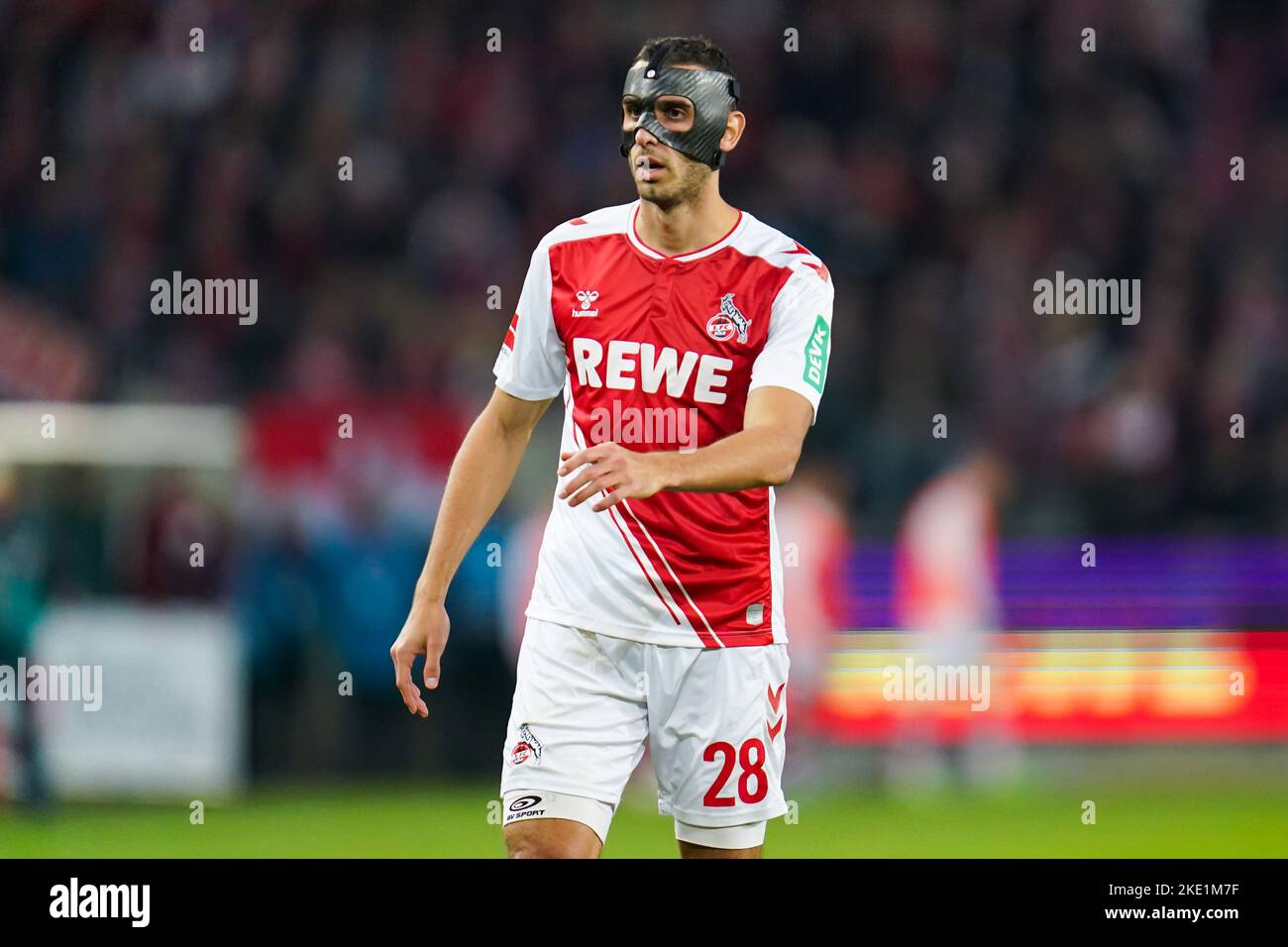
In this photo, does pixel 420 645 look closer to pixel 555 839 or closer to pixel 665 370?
pixel 555 839

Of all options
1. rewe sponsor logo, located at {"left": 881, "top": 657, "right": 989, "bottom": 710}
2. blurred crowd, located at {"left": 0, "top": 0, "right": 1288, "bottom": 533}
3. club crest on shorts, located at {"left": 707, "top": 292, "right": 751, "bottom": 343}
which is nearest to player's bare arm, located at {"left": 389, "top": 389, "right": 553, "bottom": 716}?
club crest on shorts, located at {"left": 707, "top": 292, "right": 751, "bottom": 343}

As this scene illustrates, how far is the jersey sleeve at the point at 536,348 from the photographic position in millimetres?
5516

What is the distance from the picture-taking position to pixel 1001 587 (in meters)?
13.2

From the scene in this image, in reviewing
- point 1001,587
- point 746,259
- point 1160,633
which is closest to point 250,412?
point 1001,587

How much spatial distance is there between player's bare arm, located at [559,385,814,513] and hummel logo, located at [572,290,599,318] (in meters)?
0.42

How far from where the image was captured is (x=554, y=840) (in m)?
5.09

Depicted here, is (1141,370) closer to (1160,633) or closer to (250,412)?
(1160,633)

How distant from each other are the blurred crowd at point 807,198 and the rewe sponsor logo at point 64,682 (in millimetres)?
2367

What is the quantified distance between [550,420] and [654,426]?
8183mm

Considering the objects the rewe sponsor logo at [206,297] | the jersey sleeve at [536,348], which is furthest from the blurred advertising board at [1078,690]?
the jersey sleeve at [536,348]

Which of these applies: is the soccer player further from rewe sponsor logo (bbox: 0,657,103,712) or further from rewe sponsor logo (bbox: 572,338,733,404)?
rewe sponsor logo (bbox: 0,657,103,712)

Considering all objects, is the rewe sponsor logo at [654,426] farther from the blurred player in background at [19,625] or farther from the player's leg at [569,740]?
the blurred player in background at [19,625]
